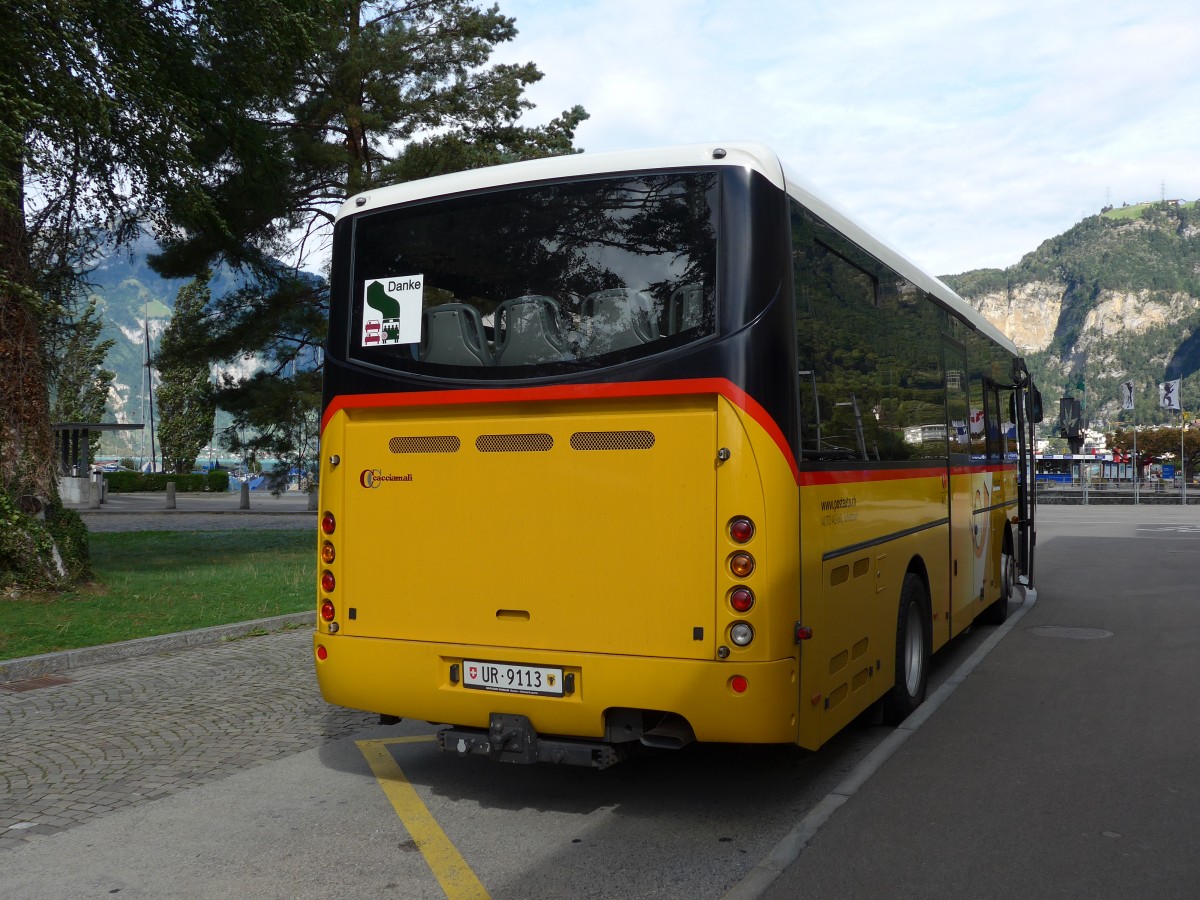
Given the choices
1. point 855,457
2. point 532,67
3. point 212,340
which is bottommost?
point 855,457

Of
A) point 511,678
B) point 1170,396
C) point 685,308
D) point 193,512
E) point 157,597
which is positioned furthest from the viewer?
point 1170,396

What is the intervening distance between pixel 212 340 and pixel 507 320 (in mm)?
19050

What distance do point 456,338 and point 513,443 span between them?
62 centimetres

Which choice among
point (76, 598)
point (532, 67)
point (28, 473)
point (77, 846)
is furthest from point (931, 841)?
point (532, 67)

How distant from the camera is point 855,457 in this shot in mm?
5910

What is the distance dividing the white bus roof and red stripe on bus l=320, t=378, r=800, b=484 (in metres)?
1.00

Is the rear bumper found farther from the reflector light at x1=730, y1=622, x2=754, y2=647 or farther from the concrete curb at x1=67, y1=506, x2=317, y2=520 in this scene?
the concrete curb at x1=67, y1=506, x2=317, y2=520

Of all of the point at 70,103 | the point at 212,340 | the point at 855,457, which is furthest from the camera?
the point at 212,340

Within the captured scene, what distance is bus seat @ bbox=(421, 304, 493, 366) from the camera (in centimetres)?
547

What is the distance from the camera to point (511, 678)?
17.2 ft

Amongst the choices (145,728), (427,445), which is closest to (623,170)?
(427,445)

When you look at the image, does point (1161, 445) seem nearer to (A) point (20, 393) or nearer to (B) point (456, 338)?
(A) point (20, 393)

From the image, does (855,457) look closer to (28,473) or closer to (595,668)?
(595,668)

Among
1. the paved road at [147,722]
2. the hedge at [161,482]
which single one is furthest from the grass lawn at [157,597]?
the hedge at [161,482]
